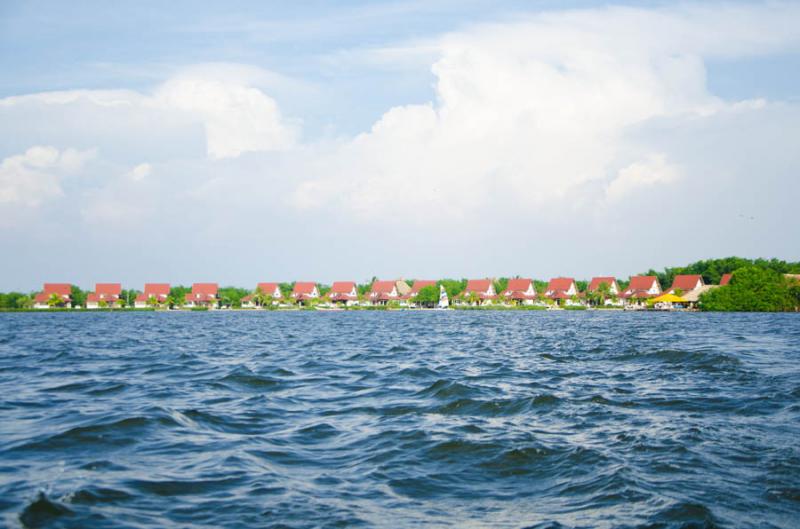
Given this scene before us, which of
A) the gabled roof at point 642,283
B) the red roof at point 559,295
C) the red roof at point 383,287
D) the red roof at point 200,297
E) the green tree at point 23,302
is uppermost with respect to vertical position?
the gabled roof at point 642,283

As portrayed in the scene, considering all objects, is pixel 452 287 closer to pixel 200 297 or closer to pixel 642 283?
pixel 642 283

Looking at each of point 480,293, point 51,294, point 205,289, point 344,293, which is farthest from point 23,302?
point 480,293

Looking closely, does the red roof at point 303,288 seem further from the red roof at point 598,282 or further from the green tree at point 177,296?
the red roof at point 598,282

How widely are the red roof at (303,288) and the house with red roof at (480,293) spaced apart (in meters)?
26.3

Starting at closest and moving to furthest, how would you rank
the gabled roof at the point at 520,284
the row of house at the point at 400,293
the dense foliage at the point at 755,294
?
the dense foliage at the point at 755,294 → the row of house at the point at 400,293 → the gabled roof at the point at 520,284

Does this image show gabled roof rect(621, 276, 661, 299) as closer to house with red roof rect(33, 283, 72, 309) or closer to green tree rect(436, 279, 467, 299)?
green tree rect(436, 279, 467, 299)

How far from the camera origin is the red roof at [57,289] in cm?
10600

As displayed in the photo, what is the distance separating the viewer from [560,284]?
356 feet

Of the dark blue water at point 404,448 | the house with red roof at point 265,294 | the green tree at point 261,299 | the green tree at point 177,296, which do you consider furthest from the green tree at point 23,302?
the dark blue water at point 404,448

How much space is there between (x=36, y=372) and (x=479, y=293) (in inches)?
3757

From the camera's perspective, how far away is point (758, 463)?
6.85 m

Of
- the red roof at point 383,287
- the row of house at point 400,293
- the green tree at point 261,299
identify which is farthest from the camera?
the red roof at point 383,287

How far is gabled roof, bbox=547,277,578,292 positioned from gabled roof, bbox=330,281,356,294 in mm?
33119

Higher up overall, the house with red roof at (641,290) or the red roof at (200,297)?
the house with red roof at (641,290)
